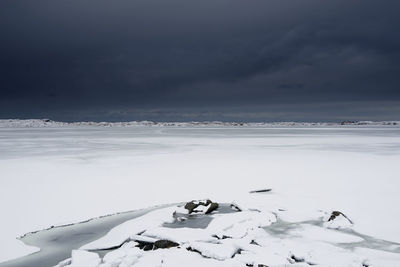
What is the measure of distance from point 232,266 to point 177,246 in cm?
111

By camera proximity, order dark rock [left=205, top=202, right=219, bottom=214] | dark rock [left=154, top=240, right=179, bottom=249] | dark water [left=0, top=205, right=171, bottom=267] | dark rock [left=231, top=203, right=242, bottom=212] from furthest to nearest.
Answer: dark rock [left=231, top=203, right=242, bottom=212] → dark rock [left=205, top=202, right=219, bottom=214] → dark rock [left=154, top=240, right=179, bottom=249] → dark water [left=0, top=205, right=171, bottom=267]

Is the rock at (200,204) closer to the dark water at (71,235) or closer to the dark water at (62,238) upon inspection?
the dark water at (71,235)

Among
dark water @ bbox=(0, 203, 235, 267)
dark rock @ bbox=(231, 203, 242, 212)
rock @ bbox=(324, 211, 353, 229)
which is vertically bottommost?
dark water @ bbox=(0, 203, 235, 267)

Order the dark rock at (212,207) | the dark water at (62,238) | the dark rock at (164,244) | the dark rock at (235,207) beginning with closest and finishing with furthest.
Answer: the dark water at (62,238)
the dark rock at (164,244)
the dark rock at (212,207)
the dark rock at (235,207)

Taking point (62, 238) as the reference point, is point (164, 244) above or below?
above

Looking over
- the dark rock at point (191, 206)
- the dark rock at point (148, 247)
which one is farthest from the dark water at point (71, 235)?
the dark rock at point (148, 247)

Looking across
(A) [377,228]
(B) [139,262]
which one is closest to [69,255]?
(B) [139,262]

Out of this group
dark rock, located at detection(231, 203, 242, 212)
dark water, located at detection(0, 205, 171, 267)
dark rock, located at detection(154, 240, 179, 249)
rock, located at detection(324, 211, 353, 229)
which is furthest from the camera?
dark rock, located at detection(231, 203, 242, 212)

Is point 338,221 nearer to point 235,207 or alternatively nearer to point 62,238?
point 235,207

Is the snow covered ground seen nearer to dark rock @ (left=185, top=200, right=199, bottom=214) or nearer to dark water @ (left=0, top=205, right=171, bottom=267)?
dark water @ (left=0, top=205, right=171, bottom=267)

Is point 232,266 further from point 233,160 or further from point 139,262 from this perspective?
point 233,160

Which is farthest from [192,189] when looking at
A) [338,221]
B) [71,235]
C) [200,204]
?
[338,221]

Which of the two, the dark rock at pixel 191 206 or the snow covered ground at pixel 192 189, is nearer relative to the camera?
the snow covered ground at pixel 192 189

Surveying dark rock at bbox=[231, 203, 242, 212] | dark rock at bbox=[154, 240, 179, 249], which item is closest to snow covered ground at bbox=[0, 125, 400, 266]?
dark rock at bbox=[231, 203, 242, 212]
